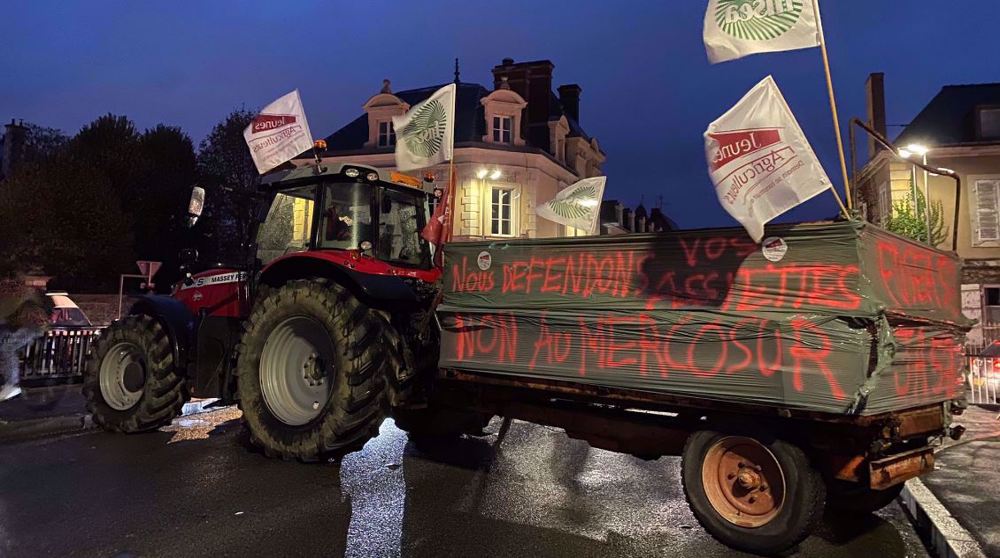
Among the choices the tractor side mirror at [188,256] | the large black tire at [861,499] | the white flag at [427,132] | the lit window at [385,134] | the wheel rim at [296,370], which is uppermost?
the lit window at [385,134]

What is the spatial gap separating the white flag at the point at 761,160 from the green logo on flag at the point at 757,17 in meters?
0.52

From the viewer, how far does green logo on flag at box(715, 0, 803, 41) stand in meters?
4.11

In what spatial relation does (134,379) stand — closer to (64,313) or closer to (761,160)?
(761,160)

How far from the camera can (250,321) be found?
5922 mm

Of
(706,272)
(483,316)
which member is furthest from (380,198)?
(706,272)

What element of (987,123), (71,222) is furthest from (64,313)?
(987,123)

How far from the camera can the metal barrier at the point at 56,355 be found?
11.3 m

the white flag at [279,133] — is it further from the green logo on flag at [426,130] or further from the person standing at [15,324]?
the person standing at [15,324]

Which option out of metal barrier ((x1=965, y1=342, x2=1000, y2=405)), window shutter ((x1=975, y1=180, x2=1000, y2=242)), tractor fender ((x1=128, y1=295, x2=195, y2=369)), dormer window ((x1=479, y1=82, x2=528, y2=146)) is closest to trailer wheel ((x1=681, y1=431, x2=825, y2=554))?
tractor fender ((x1=128, y1=295, x2=195, y2=369))

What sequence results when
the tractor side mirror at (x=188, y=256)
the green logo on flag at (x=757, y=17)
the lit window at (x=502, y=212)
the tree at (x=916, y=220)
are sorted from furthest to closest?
1. the lit window at (x=502, y=212)
2. the tree at (x=916, y=220)
3. the tractor side mirror at (x=188, y=256)
4. the green logo on flag at (x=757, y=17)

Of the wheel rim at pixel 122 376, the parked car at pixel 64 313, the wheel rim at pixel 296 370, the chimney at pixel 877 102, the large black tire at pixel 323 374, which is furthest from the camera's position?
the chimney at pixel 877 102

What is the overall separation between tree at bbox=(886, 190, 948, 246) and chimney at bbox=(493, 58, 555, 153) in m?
13.6

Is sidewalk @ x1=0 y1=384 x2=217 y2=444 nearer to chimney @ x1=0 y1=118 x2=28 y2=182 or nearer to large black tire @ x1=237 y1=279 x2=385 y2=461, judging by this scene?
large black tire @ x1=237 y1=279 x2=385 y2=461

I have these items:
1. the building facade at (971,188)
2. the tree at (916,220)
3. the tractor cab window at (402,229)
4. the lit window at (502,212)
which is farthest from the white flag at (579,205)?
the building facade at (971,188)
